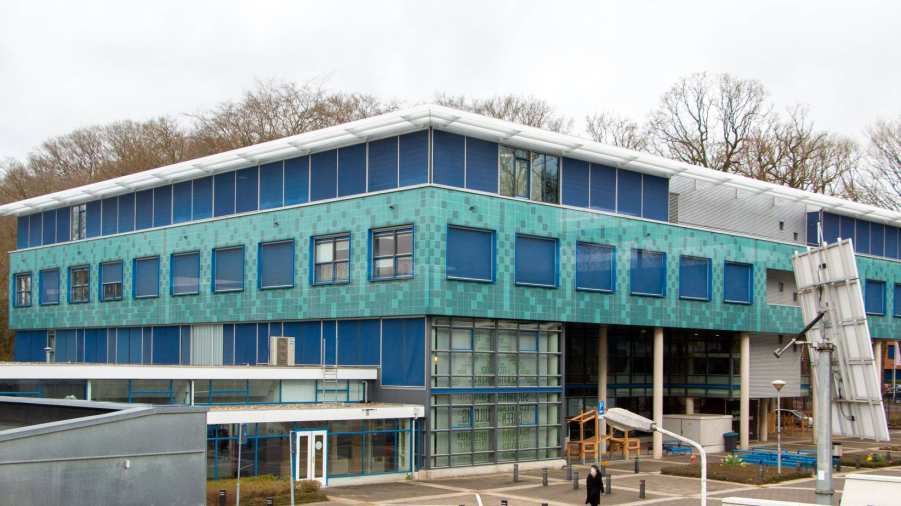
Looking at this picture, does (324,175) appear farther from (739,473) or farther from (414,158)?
(739,473)

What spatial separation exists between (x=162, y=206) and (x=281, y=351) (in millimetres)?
12707

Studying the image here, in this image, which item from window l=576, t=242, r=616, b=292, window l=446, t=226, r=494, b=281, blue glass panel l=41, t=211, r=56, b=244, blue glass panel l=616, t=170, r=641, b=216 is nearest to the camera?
window l=446, t=226, r=494, b=281

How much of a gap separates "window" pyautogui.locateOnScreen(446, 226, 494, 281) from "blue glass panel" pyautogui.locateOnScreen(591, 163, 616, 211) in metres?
6.49

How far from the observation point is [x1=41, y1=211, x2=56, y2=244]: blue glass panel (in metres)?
56.9

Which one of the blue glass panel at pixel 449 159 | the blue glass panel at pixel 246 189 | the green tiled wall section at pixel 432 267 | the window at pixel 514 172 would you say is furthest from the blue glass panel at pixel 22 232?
the window at pixel 514 172

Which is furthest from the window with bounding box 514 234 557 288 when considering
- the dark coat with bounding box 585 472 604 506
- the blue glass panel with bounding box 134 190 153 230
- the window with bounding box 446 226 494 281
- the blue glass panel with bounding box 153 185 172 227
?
the blue glass panel with bounding box 134 190 153 230

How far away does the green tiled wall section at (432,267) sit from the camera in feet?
124

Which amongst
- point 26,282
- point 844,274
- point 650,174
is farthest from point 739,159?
point 844,274

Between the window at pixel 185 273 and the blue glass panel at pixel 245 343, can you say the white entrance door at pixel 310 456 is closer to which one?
the blue glass panel at pixel 245 343

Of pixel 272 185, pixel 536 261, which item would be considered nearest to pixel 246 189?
pixel 272 185

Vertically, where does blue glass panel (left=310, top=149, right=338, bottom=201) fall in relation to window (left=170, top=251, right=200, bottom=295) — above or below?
above

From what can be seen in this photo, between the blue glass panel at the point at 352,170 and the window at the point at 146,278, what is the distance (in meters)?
13.3

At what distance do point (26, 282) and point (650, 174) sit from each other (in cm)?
3561

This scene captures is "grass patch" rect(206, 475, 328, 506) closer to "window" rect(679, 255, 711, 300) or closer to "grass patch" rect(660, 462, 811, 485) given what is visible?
"grass patch" rect(660, 462, 811, 485)
